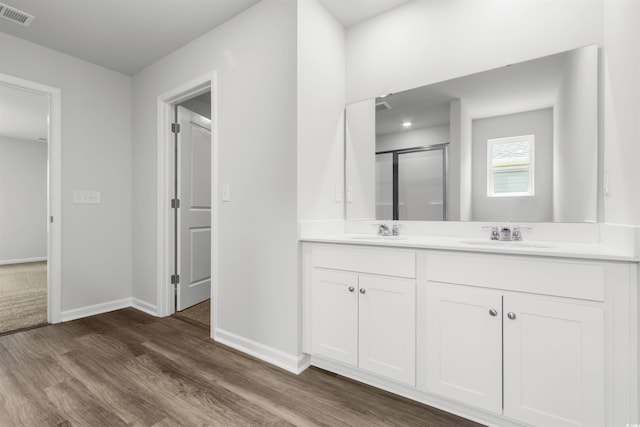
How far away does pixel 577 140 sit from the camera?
158 centimetres

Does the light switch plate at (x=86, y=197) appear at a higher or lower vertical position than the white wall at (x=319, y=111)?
lower

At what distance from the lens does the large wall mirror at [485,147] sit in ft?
5.19

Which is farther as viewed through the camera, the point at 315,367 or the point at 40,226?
the point at 40,226

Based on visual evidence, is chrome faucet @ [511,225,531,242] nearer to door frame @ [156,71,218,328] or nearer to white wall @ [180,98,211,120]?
door frame @ [156,71,218,328]

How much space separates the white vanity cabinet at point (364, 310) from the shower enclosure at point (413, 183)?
59cm

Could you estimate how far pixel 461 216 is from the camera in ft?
6.25

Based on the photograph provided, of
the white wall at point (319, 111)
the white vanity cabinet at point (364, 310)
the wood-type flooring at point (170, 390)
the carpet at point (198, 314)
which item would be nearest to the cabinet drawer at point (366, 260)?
the white vanity cabinet at point (364, 310)

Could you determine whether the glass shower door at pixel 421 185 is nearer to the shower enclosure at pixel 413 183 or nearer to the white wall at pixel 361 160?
the shower enclosure at pixel 413 183

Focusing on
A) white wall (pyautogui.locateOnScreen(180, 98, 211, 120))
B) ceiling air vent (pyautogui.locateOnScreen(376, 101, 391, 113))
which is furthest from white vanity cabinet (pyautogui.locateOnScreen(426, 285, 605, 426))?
white wall (pyautogui.locateOnScreen(180, 98, 211, 120))

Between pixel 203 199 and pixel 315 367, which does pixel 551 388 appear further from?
pixel 203 199

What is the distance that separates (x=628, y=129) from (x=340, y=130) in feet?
5.20

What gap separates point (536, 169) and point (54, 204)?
12.5 ft

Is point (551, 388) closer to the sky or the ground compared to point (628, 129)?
closer to the ground

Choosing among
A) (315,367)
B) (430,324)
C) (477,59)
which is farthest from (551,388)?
(477,59)
